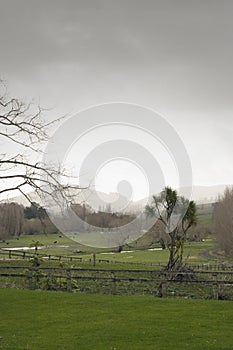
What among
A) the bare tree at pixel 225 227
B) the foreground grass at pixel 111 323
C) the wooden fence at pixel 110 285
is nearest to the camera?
the foreground grass at pixel 111 323

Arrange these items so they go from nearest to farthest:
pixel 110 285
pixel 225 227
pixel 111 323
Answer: pixel 111 323
pixel 110 285
pixel 225 227

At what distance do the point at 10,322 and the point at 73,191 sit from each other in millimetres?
4799

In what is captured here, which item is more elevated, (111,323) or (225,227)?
(225,227)

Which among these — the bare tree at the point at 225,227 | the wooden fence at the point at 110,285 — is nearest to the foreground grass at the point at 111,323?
the wooden fence at the point at 110,285

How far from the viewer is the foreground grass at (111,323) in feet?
41.7

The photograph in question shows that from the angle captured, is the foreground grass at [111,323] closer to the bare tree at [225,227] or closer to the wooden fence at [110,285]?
the wooden fence at [110,285]

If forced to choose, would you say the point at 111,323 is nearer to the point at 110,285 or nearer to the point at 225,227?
the point at 110,285

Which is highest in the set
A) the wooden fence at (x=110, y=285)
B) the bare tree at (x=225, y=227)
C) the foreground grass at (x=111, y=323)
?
the bare tree at (x=225, y=227)

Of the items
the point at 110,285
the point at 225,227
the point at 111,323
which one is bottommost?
the point at 111,323

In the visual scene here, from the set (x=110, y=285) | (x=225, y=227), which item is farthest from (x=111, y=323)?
(x=225, y=227)

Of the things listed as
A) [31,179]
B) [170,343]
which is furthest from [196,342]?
[31,179]

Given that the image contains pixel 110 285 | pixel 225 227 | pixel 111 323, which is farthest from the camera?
pixel 225 227

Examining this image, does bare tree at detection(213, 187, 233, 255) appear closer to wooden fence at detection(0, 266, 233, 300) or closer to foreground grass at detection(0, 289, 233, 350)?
wooden fence at detection(0, 266, 233, 300)

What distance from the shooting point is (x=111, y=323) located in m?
15.1
